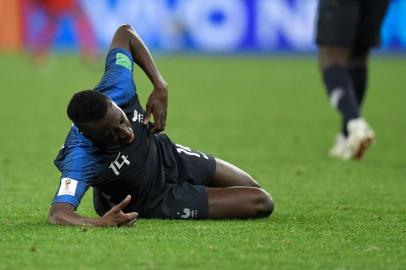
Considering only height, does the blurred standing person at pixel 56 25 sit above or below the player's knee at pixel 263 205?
below

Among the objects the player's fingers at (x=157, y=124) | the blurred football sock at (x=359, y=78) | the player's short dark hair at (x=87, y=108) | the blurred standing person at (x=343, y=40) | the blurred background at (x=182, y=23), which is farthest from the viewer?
the blurred background at (x=182, y=23)

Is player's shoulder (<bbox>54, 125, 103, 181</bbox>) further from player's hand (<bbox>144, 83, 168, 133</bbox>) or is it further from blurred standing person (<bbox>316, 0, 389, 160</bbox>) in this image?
blurred standing person (<bbox>316, 0, 389, 160</bbox>)

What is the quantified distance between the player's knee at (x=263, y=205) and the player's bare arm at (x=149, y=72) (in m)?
0.64

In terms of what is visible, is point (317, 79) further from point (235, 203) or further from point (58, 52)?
point (235, 203)

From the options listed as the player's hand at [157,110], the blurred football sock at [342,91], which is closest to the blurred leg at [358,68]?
the blurred football sock at [342,91]

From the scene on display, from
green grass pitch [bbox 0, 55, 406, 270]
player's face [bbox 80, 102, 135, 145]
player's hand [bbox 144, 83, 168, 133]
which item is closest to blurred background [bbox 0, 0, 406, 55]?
green grass pitch [bbox 0, 55, 406, 270]

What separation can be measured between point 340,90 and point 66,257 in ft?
15.6

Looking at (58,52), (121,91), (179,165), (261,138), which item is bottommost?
(58,52)

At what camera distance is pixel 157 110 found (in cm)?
541

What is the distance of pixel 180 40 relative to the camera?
917 inches

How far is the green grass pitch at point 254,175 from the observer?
4.35m

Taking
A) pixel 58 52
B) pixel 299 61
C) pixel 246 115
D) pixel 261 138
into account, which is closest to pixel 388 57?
pixel 299 61

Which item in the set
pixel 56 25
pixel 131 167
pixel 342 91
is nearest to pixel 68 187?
pixel 131 167

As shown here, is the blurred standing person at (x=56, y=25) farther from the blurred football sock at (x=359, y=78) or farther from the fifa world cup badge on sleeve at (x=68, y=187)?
the fifa world cup badge on sleeve at (x=68, y=187)
